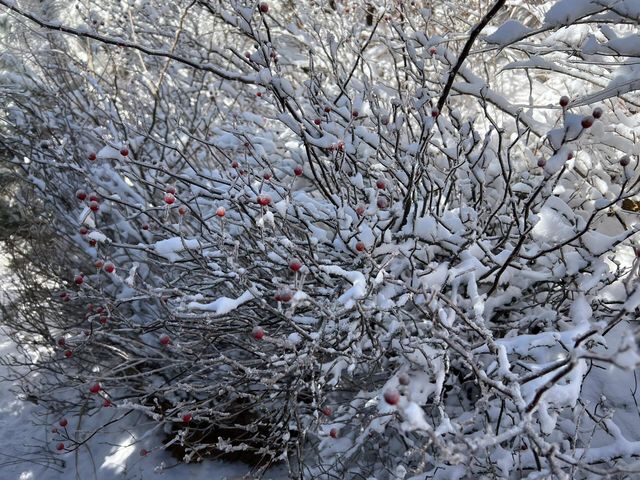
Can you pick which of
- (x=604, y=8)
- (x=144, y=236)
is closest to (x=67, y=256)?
(x=144, y=236)

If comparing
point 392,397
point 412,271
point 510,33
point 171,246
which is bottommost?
point 412,271

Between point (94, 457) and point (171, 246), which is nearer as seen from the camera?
point (171, 246)

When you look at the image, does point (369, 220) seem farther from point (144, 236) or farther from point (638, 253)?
point (144, 236)

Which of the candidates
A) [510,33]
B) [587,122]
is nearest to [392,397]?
[587,122]

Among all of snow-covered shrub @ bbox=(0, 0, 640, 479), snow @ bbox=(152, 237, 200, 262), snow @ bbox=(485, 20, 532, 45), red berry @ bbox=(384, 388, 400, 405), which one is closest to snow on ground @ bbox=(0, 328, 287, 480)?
snow-covered shrub @ bbox=(0, 0, 640, 479)

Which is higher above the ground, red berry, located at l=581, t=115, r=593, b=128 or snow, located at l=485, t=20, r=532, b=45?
snow, located at l=485, t=20, r=532, b=45

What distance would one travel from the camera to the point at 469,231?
9.29 ft

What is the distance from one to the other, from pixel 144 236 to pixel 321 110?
1.80 meters

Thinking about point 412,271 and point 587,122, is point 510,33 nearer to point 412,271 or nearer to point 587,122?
point 587,122

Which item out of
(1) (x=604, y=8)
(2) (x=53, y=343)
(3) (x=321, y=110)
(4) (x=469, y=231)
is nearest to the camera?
(1) (x=604, y=8)

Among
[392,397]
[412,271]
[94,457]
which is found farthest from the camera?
[94,457]

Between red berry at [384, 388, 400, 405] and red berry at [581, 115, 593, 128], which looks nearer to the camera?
red berry at [384, 388, 400, 405]

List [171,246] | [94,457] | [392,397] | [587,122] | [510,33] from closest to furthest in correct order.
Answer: [392,397], [587,122], [510,33], [171,246], [94,457]

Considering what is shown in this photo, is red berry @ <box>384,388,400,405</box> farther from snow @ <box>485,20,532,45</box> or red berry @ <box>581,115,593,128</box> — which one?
snow @ <box>485,20,532,45</box>
